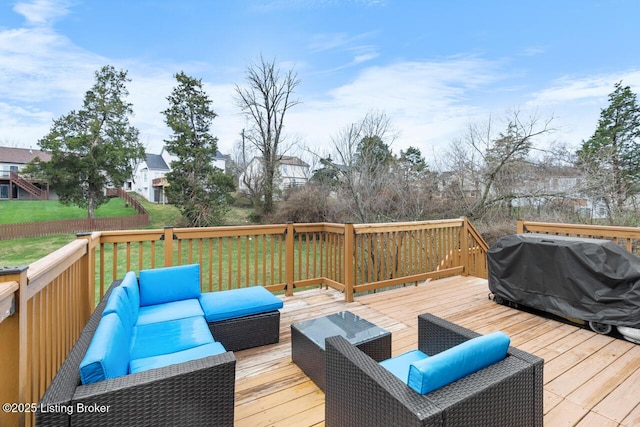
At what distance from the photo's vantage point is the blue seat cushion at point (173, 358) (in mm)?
1710

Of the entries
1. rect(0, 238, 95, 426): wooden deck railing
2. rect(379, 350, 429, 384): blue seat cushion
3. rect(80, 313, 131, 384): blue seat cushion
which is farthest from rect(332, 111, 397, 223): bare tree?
rect(80, 313, 131, 384): blue seat cushion

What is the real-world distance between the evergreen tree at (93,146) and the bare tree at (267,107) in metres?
6.65

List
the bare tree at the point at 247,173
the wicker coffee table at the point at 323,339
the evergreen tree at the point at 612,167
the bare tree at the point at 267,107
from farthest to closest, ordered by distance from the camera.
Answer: the bare tree at the point at 247,173 < the bare tree at the point at 267,107 < the evergreen tree at the point at 612,167 < the wicker coffee table at the point at 323,339

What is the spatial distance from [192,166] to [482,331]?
14.5 m

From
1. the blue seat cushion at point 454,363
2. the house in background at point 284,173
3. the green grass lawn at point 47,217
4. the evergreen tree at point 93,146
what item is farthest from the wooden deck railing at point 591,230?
the evergreen tree at point 93,146

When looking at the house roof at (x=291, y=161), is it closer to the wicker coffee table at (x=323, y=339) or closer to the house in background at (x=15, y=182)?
the wicker coffee table at (x=323, y=339)

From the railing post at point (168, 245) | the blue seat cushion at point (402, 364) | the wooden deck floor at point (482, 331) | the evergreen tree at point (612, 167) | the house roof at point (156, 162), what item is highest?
the house roof at point (156, 162)

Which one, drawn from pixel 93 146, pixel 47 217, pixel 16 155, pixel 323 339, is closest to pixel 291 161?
pixel 93 146

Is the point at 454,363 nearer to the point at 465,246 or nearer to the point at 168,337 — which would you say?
the point at 168,337

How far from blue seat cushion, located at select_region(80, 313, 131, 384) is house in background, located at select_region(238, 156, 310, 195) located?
11571mm

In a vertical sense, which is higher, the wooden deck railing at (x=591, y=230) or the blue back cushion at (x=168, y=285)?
the wooden deck railing at (x=591, y=230)

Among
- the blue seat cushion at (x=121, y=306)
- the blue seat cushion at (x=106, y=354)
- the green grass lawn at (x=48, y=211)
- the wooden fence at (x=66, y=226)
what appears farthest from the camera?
the green grass lawn at (x=48, y=211)

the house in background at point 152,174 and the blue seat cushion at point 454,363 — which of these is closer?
the blue seat cushion at point 454,363

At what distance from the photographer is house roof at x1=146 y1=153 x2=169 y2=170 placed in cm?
2791
